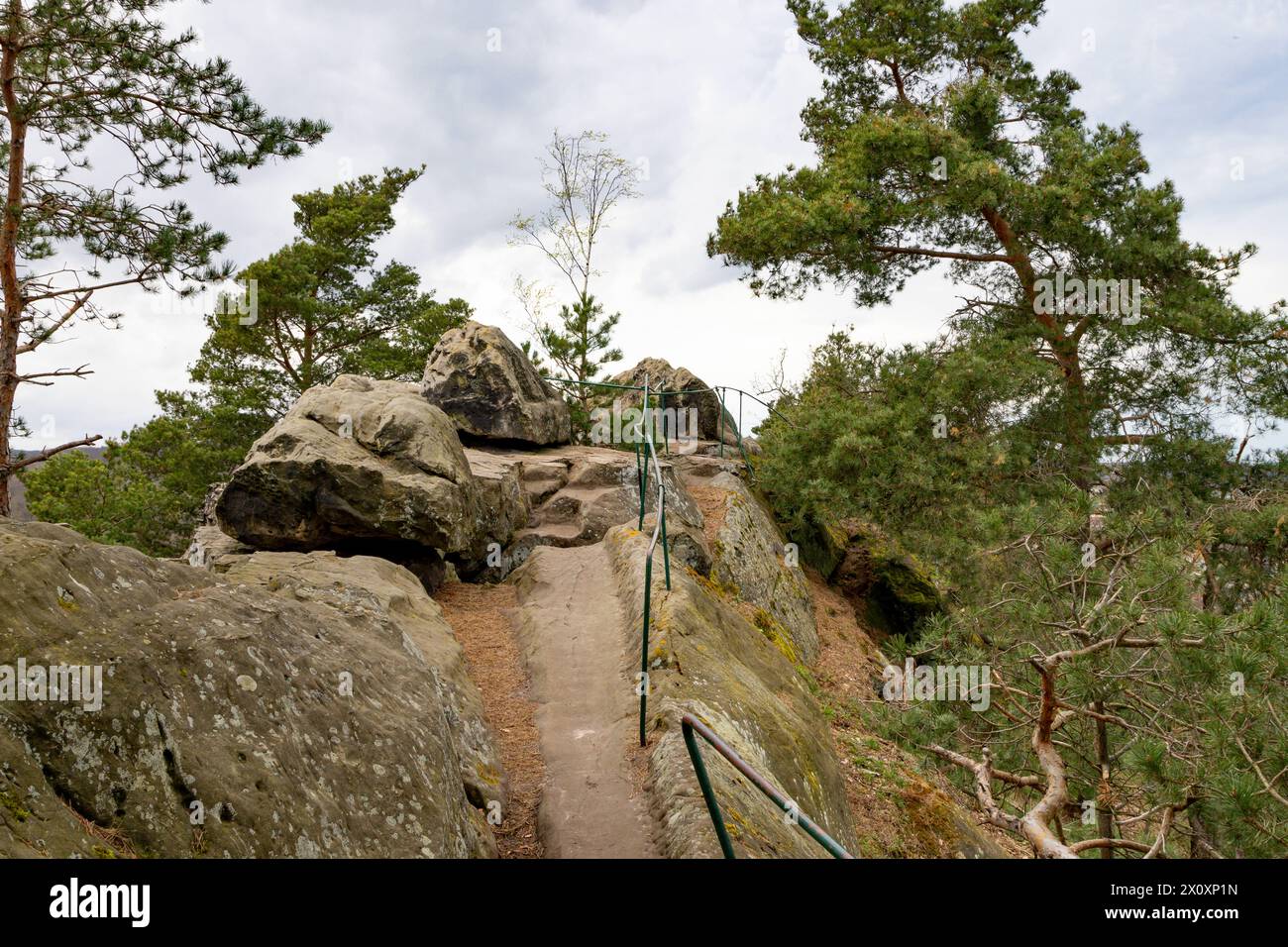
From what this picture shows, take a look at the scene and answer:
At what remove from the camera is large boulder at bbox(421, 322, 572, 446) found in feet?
47.2

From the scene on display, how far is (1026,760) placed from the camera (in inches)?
376

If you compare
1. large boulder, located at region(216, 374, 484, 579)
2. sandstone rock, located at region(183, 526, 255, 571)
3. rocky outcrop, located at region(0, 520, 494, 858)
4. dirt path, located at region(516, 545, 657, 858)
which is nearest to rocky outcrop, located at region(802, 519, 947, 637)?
dirt path, located at region(516, 545, 657, 858)

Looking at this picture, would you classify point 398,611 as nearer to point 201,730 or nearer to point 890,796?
point 201,730

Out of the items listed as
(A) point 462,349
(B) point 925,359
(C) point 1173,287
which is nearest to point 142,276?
(A) point 462,349

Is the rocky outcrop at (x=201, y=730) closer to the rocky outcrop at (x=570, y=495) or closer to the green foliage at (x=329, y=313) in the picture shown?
the rocky outcrop at (x=570, y=495)

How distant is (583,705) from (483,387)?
8336 mm

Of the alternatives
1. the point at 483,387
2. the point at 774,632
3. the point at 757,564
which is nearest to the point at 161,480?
the point at 483,387

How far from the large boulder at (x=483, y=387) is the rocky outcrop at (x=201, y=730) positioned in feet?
29.9

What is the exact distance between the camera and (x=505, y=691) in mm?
7688

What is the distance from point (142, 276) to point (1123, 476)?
13924mm

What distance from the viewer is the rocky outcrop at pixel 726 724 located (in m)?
5.14

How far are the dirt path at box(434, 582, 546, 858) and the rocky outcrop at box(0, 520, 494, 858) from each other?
0.36 meters
